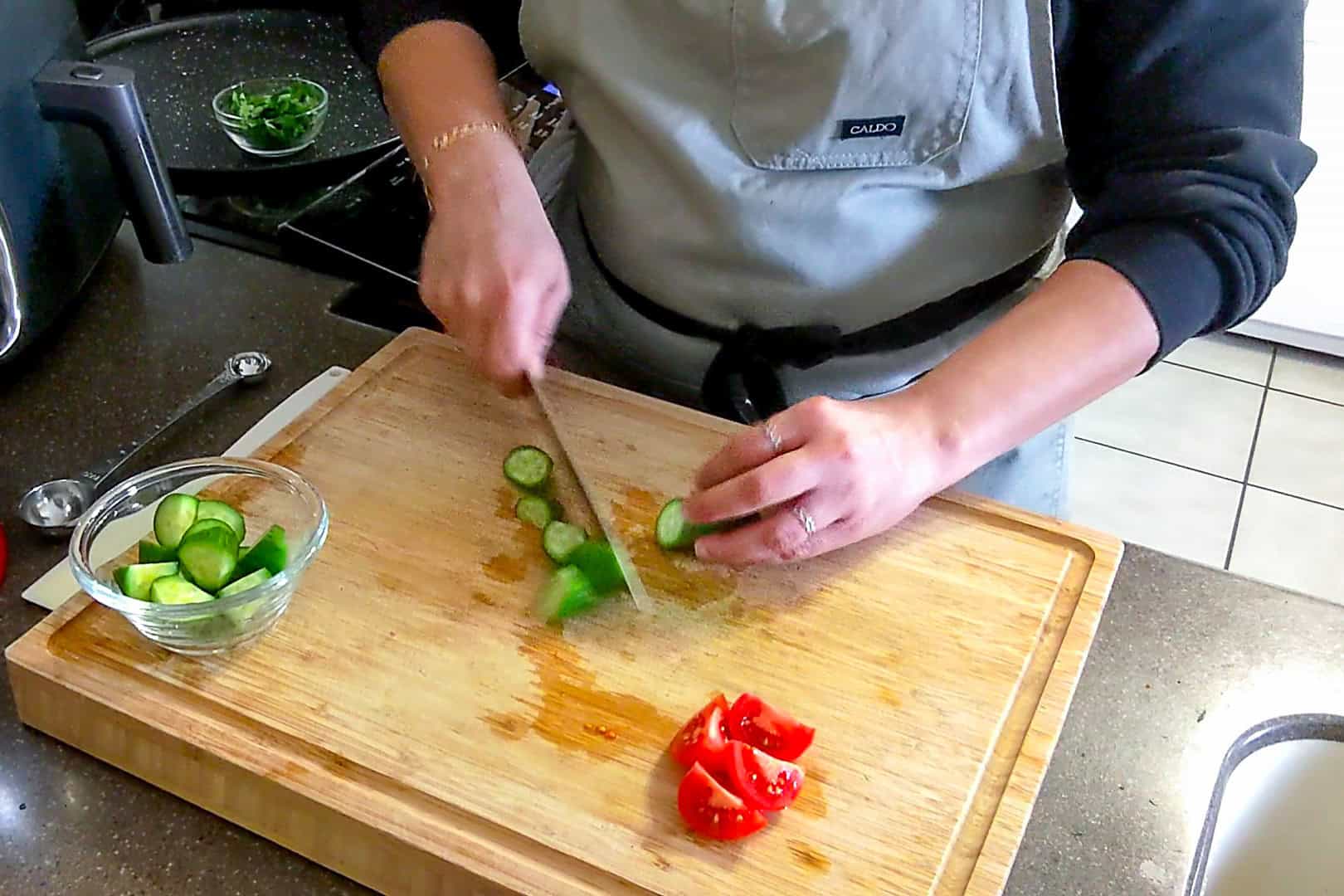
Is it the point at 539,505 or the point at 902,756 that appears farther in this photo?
the point at 539,505

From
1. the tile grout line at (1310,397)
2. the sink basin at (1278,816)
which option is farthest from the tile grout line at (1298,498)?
the sink basin at (1278,816)

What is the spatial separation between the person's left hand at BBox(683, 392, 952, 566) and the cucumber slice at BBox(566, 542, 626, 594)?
0.18 ft

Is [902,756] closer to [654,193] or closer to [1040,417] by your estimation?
[1040,417]

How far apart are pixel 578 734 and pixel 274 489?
0.29 m

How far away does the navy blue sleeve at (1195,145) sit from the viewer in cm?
72

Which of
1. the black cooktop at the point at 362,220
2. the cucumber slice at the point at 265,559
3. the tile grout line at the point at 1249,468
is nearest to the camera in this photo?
the cucumber slice at the point at 265,559

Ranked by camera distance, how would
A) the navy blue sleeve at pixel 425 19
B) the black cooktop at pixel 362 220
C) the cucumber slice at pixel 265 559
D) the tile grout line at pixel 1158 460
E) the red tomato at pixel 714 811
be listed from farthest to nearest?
the tile grout line at pixel 1158 460, the black cooktop at pixel 362 220, the navy blue sleeve at pixel 425 19, the cucumber slice at pixel 265 559, the red tomato at pixel 714 811

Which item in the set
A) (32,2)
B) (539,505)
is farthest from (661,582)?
(32,2)

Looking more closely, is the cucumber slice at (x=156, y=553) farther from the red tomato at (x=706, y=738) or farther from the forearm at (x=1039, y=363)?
the forearm at (x=1039, y=363)

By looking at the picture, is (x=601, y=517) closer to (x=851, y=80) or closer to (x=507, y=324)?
(x=507, y=324)

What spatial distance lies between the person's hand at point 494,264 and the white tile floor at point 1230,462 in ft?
4.87

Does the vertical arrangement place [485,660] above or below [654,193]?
below

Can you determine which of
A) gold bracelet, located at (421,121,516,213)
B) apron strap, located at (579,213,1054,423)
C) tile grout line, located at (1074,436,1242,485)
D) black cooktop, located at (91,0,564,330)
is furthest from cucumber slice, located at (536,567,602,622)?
tile grout line, located at (1074,436,1242,485)

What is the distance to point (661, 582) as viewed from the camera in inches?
30.7
